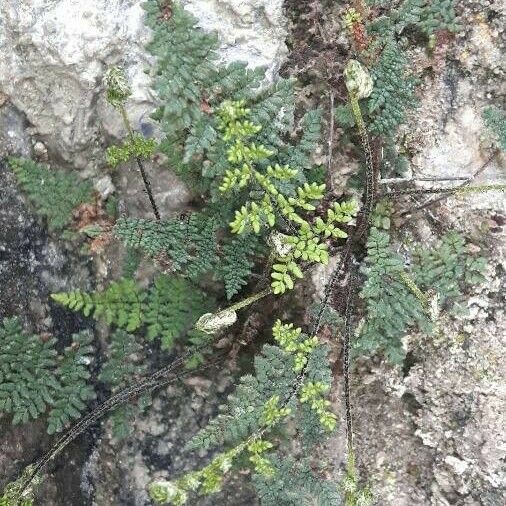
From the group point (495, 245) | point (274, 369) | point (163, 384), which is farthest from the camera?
point (163, 384)

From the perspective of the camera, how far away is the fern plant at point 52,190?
391cm

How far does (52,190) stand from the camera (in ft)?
13.2

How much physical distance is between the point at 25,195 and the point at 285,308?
5.95 feet

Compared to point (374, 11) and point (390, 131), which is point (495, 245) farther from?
point (374, 11)

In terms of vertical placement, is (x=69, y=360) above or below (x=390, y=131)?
below

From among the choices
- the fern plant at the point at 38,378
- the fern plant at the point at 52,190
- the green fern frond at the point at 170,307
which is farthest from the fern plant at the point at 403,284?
the fern plant at the point at 52,190

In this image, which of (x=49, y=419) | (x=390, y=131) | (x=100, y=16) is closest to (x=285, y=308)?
(x=390, y=131)

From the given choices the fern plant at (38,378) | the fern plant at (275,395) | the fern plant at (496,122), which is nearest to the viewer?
the fern plant at (275,395)

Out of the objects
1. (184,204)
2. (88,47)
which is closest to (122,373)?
(184,204)

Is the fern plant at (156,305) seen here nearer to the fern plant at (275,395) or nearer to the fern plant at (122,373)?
the fern plant at (122,373)

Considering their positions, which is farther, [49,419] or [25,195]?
[25,195]

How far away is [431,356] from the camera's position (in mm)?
3930

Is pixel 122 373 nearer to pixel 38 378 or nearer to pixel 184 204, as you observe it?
pixel 38 378

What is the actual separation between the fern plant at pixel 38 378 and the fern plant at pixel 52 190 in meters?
0.72
